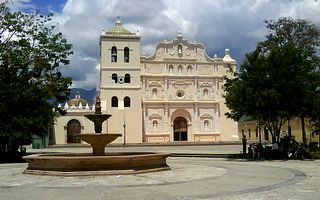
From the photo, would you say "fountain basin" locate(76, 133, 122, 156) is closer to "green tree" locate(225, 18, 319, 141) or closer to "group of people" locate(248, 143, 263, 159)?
"green tree" locate(225, 18, 319, 141)

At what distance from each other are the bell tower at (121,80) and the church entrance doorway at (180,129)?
21.2ft

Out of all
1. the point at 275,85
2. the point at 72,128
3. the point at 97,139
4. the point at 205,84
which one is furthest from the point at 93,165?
the point at 205,84

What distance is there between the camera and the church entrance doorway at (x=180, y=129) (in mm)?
→ 59844

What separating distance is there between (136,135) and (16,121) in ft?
106

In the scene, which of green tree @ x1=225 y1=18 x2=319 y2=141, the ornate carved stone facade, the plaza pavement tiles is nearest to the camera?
the plaza pavement tiles

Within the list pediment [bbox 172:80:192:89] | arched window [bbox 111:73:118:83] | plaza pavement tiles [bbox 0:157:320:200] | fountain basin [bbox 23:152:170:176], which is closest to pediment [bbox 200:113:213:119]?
pediment [bbox 172:80:192:89]

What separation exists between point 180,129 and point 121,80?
11.1 metres

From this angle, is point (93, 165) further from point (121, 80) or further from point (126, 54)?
point (126, 54)

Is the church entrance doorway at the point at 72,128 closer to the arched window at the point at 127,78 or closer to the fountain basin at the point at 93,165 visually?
the arched window at the point at 127,78

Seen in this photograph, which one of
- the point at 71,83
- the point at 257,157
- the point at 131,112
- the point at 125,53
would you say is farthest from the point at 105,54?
the point at 257,157

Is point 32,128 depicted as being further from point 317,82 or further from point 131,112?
point 131,112

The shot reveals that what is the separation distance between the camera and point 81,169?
13.3 metres

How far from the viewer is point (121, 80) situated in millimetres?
57219

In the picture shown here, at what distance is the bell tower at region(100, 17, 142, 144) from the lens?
182ft
